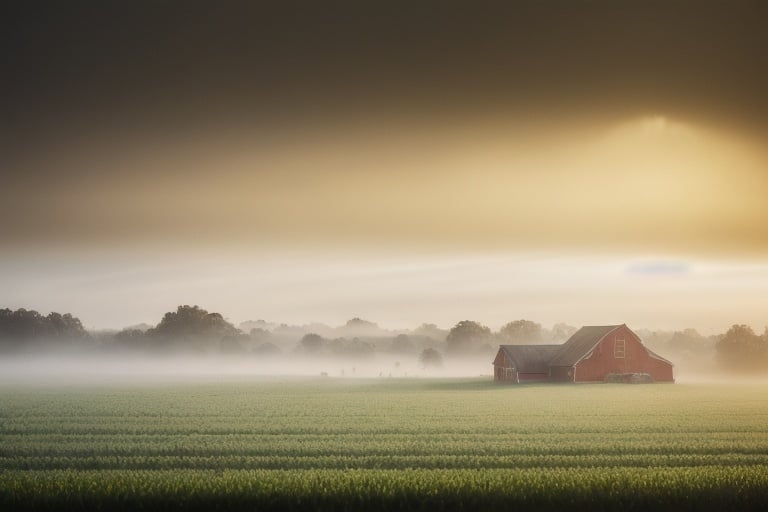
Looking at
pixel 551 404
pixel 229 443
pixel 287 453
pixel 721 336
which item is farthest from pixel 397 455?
pixel 721 336

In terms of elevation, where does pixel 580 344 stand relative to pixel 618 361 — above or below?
above

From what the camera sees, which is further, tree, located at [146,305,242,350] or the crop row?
tree, located at [146,305,242,350]

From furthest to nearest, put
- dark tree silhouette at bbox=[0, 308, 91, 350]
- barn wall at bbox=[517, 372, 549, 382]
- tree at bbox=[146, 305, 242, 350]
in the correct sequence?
tree at bbox=[146, 305, 242, 350], dark tree silhouette at bbox=[0, 308, 91, 350], barn wall at bbox=[517, 372, 549, 382]

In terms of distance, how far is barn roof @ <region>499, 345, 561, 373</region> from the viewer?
274 ft

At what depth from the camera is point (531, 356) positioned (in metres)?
85.1

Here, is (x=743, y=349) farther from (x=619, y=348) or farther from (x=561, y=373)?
(x=561, y=373)

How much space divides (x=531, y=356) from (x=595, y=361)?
753 centimetres

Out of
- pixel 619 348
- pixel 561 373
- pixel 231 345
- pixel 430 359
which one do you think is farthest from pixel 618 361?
pixel 231 345

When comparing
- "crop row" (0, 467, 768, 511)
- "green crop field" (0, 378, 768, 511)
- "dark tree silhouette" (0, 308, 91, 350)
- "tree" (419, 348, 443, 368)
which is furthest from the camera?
"tree" (419, 348, 443, 368)

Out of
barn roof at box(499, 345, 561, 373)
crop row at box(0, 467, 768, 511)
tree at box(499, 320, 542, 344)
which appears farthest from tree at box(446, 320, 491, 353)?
crop row at box(0, 467, 768, 511)

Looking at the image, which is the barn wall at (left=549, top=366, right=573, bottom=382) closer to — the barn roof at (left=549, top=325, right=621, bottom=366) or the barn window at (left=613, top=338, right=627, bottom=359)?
the barn roof at (left=549, top=325, right=621, bottom=366)

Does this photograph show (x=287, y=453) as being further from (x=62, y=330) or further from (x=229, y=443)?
(x=62, y=330)

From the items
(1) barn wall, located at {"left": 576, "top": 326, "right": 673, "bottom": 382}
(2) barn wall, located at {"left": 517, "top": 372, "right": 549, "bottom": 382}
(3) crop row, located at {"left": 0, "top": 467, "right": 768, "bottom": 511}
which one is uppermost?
(1) barn wall, located at {"left": 576, "top": 326, "right": 673, "bottom": 382}

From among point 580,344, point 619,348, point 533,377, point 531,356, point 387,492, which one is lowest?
point 387,492
